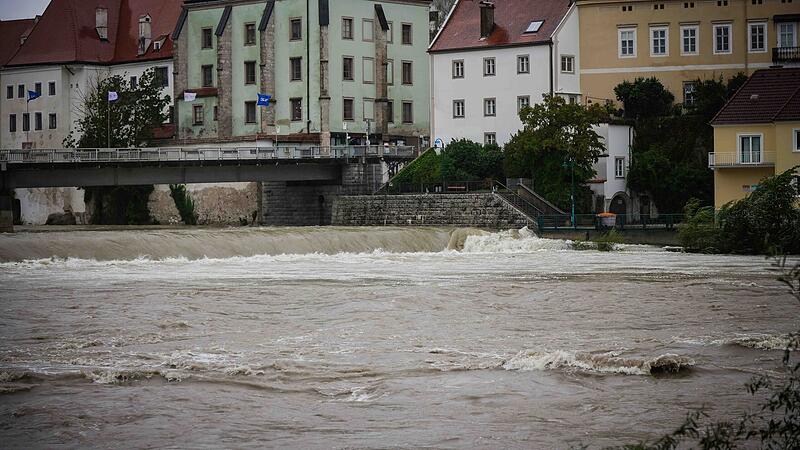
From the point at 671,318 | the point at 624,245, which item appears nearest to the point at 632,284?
the point at 671,318

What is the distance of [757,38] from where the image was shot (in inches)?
2963

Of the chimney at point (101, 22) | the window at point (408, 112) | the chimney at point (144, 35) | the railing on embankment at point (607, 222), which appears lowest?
the railing on embankment at point (607, 222)

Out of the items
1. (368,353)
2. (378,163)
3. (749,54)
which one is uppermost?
(749,54)

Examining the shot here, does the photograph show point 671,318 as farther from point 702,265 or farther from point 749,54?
point 749,54

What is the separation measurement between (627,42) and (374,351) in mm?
51077

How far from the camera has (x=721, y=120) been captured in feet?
219

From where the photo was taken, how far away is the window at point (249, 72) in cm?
9369

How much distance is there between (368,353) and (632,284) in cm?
1625

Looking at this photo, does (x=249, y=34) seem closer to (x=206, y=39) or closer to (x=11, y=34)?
(x=206, y=39)

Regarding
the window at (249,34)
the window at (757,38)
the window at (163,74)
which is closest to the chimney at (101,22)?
the window at (163,74)

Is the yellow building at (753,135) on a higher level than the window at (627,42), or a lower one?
lower

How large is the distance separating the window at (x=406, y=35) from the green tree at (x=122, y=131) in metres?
15.8

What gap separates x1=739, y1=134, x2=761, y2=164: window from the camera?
65750 millimetres

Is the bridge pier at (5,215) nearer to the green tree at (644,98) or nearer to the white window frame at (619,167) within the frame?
the white window frame at (619,167)
